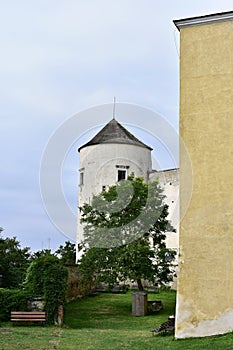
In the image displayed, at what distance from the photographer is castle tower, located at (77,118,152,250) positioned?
36.1 metres

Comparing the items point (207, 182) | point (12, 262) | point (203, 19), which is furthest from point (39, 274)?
point (12, 262)

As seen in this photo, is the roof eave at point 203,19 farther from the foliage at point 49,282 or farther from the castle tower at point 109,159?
the castle tower at point 109,159

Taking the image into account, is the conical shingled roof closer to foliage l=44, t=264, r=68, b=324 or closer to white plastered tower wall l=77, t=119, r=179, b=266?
white plastered tower wall l=77, t=119, r=179, b=266

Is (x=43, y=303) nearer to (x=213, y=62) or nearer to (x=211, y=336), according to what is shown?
(x=211, y=336)

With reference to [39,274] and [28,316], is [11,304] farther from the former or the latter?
[39,274]

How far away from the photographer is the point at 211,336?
44.7 ft

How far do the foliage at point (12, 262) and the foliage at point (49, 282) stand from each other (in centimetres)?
1234

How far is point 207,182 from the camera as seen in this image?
1441cm

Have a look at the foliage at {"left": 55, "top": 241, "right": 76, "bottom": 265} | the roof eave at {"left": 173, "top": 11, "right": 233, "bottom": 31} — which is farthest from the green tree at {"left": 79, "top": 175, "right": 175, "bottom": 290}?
the foliage at {"left": 55, "top": 241, "right": 76, "bottom": 265}

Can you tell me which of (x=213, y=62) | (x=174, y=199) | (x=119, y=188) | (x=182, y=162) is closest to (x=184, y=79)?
(x=213, y=62)

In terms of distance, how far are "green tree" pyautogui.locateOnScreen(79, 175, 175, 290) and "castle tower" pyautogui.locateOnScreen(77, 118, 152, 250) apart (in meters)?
9.80

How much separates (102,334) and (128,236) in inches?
350

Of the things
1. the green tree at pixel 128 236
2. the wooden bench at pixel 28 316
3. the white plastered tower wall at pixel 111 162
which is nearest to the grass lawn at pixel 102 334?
the wooden bench at pixel 28 316

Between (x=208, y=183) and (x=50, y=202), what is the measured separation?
18.0 ft
